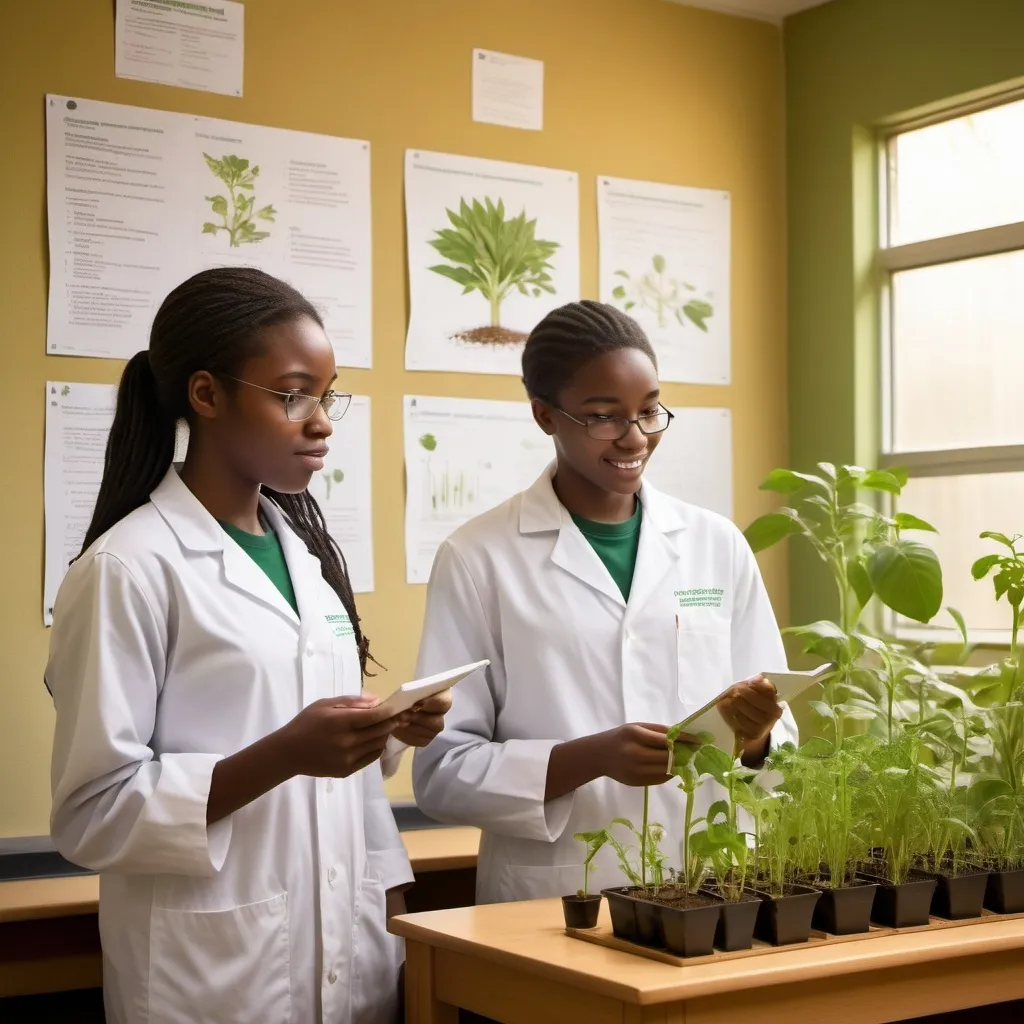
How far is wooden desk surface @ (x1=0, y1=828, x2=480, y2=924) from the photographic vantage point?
2.46m

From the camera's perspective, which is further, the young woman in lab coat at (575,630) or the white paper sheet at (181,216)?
the white paper sheet at (181,216)

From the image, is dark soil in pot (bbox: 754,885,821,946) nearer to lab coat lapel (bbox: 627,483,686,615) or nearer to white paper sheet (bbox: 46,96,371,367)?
lab coat lapel (bbox: 627,483,686,615)

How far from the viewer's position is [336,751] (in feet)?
5.62

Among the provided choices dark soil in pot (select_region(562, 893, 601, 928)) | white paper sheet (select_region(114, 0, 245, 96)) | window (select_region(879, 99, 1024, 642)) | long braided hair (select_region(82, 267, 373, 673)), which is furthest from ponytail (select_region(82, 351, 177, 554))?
window (select_region(879, 99, 1024, 642))

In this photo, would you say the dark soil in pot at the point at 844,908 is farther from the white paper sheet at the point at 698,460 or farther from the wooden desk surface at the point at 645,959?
the white paper sheet at the point at 698,460

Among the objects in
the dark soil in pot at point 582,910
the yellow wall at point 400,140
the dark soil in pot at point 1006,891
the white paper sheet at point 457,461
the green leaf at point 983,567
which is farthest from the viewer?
the white paper sheet at point 457,461

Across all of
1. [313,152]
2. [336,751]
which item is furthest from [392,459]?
[336,751]

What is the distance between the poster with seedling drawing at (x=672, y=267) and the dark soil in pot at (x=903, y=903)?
2.38 meters

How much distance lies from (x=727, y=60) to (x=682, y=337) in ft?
2.89

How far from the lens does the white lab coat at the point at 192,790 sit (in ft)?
5.66

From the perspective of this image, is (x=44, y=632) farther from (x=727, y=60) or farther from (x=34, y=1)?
(x=727, y=60)

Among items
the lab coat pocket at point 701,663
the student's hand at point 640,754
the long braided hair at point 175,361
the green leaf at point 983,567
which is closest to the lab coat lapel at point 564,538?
the lab coat pocket at point 701,663

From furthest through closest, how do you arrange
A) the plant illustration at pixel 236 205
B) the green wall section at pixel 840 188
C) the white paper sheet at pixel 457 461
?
the green wall section at pixel 840 188 → the white paper sheet at pixel 457 461 → the plant illustration at pixel 236 205

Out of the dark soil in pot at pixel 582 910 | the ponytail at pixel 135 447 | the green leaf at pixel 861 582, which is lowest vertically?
the dark soil in pot at pixel 582 910
